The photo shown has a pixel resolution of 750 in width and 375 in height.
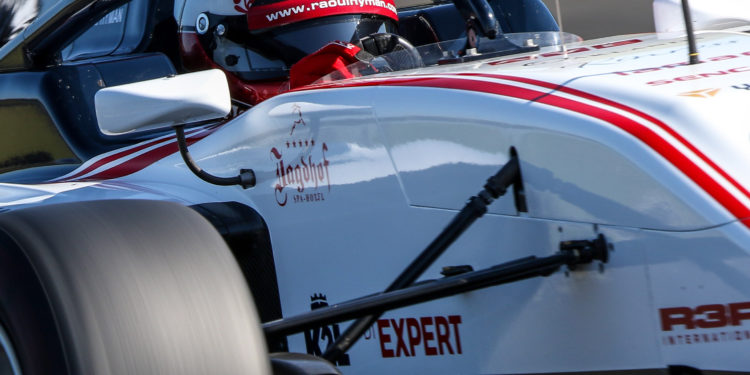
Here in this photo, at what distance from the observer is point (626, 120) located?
1.95 meters

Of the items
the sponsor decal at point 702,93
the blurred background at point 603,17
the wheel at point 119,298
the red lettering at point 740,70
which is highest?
the red lettering at point 740,70

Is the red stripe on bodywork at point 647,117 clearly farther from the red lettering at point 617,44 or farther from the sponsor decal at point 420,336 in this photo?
the red lettering at point 617,44

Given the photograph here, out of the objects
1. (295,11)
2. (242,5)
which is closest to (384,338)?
(295,11)

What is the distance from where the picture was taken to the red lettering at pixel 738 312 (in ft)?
5.90

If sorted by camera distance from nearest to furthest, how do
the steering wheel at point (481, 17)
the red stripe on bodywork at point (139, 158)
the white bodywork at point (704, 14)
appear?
the white bodywork at point (704, 14) < the red stripe on bodywork at point (139, 158) < the steering wheel at point (481, 17)

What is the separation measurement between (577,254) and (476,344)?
362 millimetres

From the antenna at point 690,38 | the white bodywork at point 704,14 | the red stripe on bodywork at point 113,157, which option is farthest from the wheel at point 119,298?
the white bodywork at point 704,14

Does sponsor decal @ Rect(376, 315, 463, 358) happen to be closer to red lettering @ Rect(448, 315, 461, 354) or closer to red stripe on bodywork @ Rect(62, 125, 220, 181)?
red lettering @ Rect(448, 315, 461, 354)

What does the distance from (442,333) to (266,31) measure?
5.60 feet

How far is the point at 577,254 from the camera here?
6.47ft

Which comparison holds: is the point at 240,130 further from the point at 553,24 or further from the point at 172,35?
the point at 553,24

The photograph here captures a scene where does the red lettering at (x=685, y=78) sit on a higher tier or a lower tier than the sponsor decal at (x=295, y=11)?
lower

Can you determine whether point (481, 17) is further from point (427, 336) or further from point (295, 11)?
point (427, 336)

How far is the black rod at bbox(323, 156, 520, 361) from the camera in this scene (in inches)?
81.9
